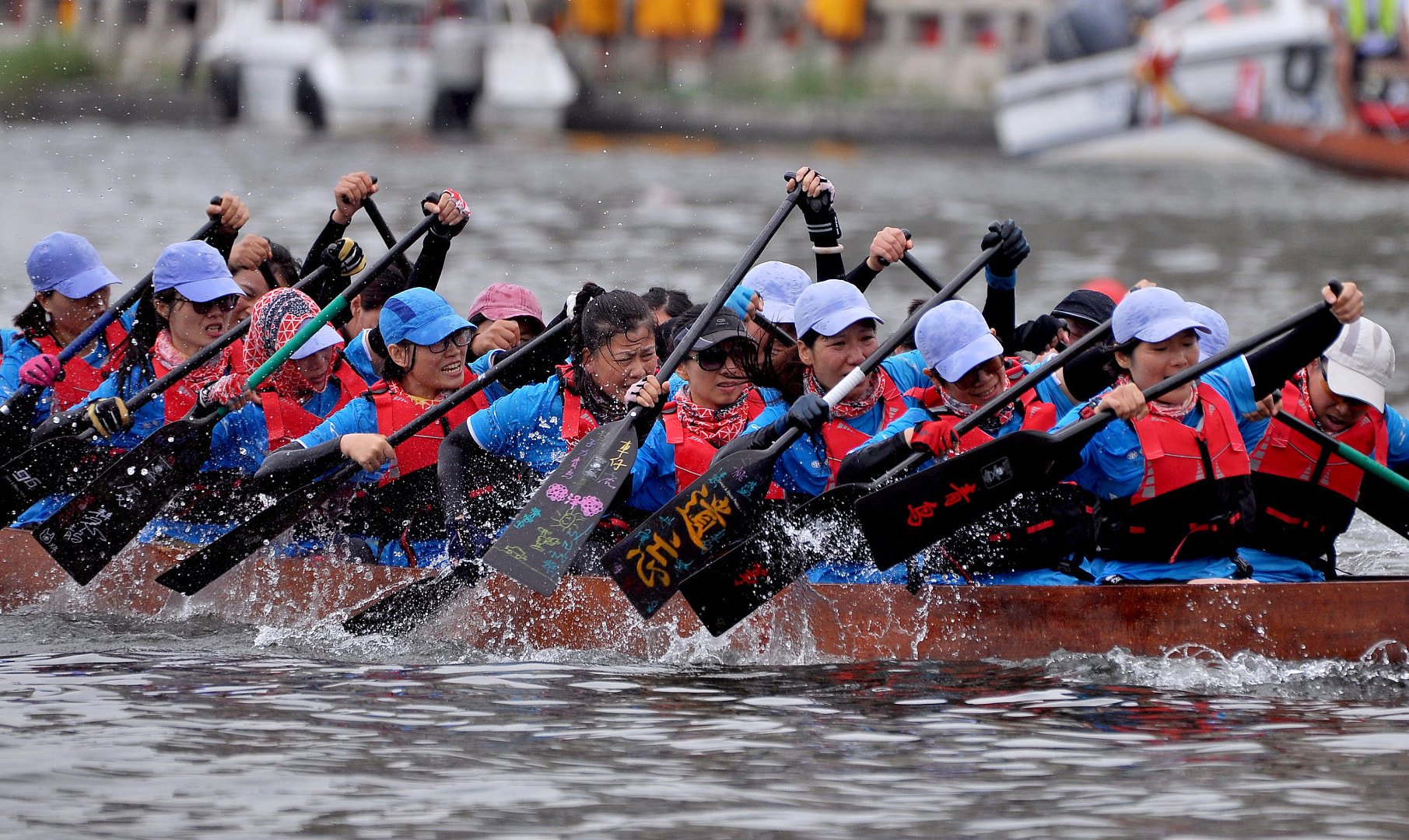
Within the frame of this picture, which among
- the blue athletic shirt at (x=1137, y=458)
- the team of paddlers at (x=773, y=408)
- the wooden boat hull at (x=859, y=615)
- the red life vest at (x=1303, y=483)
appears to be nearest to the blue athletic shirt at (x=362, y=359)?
the team of paddlers at (x=773, y=408)

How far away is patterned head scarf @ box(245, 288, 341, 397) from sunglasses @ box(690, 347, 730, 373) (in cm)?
177

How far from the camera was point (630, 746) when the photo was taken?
5.87m

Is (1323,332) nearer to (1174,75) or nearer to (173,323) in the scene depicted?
(173,323)

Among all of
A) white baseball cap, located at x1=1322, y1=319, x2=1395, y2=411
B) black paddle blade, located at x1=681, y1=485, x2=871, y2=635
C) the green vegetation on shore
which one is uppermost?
the green vegetation on shore

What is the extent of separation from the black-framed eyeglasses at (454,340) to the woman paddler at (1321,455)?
299 centimetres

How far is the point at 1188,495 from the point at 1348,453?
64 cm

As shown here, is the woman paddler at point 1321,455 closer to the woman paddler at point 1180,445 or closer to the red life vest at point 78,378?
the woman paddler at point 1180,445

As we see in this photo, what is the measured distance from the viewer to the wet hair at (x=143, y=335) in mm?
8148

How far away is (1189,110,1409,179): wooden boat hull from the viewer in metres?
33.2

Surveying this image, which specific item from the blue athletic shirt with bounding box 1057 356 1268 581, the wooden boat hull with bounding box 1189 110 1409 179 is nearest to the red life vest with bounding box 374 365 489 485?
the blue athletic shirt with bounding box 1057 356 1268 581

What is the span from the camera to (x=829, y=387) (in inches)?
273

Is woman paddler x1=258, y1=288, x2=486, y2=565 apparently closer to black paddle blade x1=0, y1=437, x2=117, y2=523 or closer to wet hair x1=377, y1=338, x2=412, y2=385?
wet hair x1=377, y1=338, x2=412, y2=385

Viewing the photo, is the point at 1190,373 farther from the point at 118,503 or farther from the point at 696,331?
the point at 118,503

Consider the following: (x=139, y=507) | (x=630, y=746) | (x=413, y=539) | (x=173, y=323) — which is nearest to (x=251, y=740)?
(x=630, y=746)
